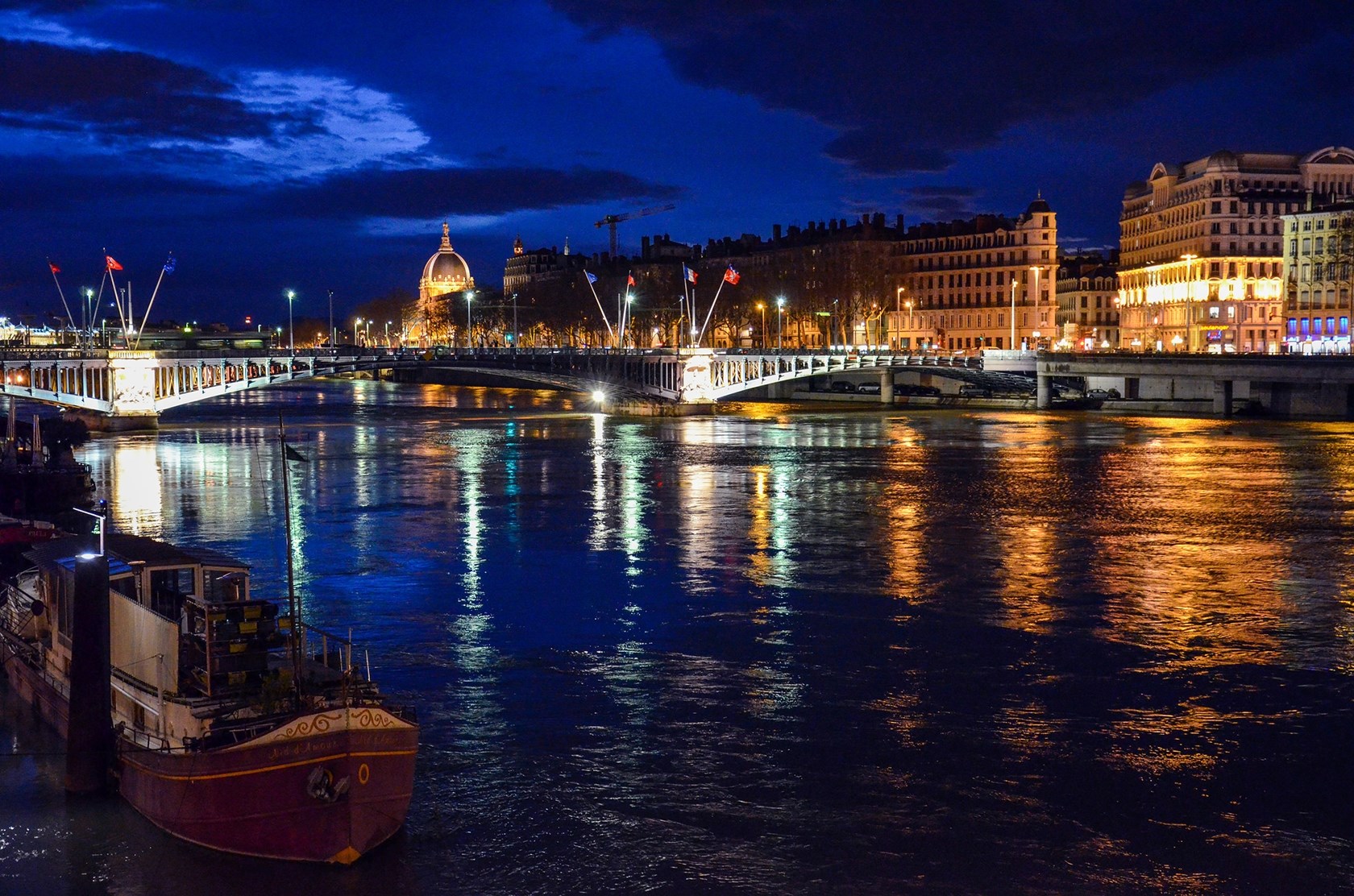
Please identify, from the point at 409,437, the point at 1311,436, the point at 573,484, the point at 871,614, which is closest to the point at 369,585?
the point at 871,614

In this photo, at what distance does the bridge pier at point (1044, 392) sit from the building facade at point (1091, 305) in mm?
50563

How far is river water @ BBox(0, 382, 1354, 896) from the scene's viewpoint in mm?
13414

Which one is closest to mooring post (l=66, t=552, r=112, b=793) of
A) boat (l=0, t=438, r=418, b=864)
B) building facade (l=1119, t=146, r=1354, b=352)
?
boat (l=0, t=438, r=418, b=864)

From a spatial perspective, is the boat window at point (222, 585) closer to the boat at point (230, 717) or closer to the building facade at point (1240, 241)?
the boat at point (230, 717)

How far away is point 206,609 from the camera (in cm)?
1473

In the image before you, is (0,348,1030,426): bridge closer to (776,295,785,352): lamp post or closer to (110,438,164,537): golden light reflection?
(776,295,785,352): lamp post

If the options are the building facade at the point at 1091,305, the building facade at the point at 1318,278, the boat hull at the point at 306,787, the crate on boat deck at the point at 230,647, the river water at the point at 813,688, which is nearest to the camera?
the boat hull at the point at 306,787

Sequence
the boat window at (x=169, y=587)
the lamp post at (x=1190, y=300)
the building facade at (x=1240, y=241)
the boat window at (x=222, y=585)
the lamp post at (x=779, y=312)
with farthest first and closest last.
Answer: the lamp post at (x=1190, y=300)
the building facade at (x=1240, y=241)
the lamp post at (x=779, y=312)
the boat window at (x=169, y=587)
the boat window at (x=222, y=585)

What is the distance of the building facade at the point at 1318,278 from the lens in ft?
338

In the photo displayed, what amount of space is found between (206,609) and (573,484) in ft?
99.6

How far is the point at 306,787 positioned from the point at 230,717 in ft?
4.76

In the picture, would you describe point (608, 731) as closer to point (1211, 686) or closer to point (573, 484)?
point (1211, 686)

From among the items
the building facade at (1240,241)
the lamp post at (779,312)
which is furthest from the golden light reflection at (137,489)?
the building facade at (1240,241)

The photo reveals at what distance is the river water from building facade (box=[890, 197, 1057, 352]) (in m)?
93.3
